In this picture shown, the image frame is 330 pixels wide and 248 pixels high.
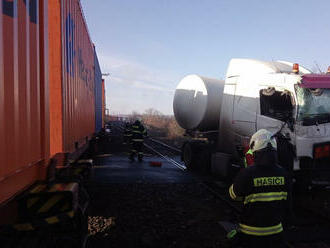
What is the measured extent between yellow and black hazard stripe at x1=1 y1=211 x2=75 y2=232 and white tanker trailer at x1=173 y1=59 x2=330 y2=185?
491 centimetres

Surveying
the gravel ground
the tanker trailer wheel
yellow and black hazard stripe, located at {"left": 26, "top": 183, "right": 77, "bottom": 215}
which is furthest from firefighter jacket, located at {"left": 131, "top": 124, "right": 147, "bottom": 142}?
yellow and black hazard stripe, located at {"left": 26, "top": 183, "right": 77, "bottom": 215}

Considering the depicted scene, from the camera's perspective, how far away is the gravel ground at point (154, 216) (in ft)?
14.5

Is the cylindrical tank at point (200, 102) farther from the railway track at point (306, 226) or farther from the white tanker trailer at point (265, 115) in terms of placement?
the railway track at point (306, 226)

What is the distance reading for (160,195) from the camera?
6875mm

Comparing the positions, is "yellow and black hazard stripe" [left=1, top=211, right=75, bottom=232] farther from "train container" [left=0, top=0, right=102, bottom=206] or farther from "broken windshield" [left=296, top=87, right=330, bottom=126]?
"broken windshield" [left=296, top=87, right=330, bottom=126]

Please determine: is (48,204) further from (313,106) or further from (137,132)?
(137,132)

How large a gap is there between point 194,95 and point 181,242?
6568 millimetres

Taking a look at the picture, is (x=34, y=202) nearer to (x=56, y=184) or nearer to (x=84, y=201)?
(x=56, y=184)

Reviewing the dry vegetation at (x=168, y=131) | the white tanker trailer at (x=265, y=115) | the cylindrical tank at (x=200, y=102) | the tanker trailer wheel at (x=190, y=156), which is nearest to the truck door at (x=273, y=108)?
the white tanker trailer at (x=265, y=115)

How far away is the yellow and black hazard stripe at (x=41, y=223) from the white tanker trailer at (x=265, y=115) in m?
4.91

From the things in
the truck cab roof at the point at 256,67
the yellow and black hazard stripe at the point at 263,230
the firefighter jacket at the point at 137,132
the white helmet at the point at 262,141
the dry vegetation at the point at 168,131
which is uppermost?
the truck cab roof at the point at 256,67

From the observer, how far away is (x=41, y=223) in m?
2.46

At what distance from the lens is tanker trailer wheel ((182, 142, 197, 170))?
401 inches

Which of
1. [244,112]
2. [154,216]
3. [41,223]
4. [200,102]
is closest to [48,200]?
[41,223]
